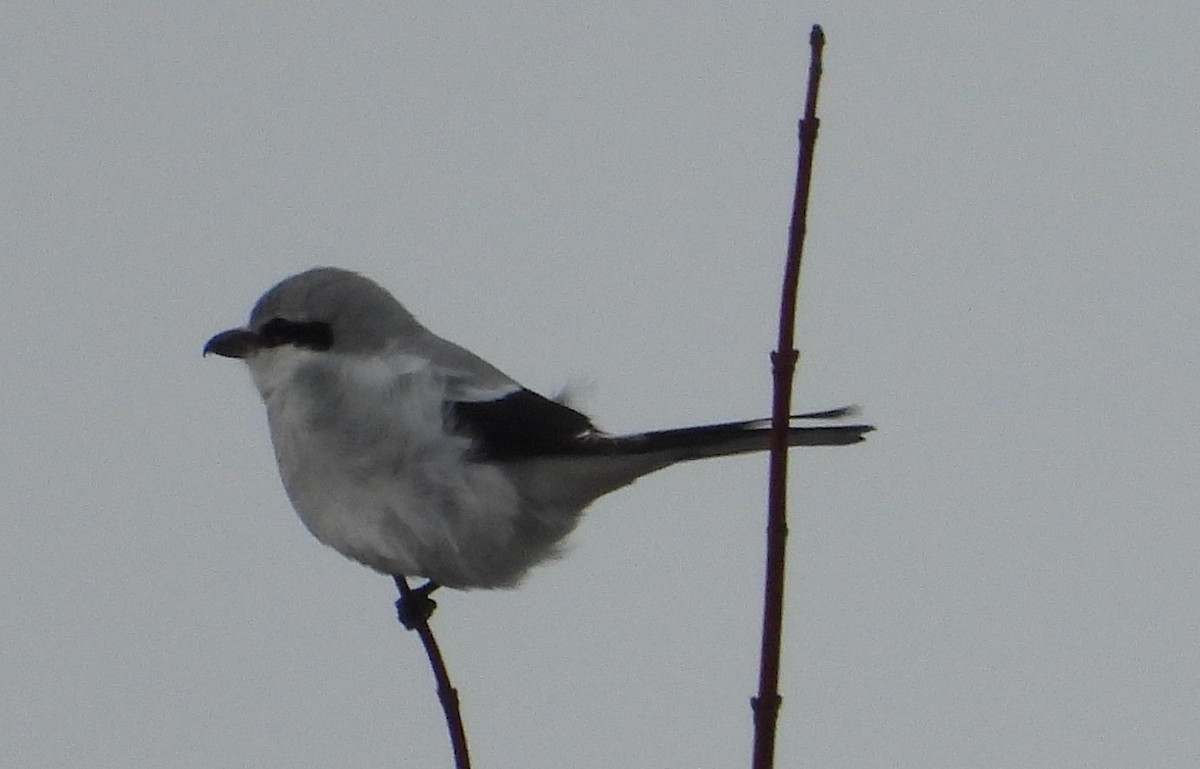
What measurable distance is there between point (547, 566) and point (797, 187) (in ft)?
6.07

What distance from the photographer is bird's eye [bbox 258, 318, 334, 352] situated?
331 cm

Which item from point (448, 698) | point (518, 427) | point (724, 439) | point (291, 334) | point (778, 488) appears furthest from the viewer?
point (291, 334)

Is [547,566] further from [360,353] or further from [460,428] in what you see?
[360,353]

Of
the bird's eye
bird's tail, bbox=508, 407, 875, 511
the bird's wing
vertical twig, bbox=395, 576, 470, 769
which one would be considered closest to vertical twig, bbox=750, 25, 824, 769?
vertical twig, bbox=395, 576, 470, 769

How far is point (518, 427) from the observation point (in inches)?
124

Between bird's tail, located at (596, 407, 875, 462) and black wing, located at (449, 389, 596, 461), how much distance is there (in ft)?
0.34

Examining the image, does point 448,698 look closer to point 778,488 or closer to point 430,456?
point 778,488

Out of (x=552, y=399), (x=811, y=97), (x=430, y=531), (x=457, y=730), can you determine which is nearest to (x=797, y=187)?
(x=811, y=97)

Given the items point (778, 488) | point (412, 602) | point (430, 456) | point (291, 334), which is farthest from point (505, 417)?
point (778, 488)

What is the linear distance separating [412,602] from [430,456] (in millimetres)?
703

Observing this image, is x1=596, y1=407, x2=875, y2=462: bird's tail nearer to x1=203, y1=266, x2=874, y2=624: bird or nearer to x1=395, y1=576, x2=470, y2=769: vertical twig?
x1=203, y1=266, x2=874, y2=624: bird

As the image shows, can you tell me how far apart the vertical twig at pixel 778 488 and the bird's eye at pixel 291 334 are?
6.57ft

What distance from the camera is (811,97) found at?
1484 mm

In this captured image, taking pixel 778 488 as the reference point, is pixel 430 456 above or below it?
above
